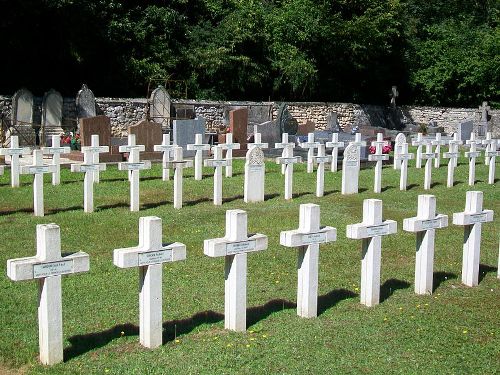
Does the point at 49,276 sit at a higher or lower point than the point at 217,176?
higher

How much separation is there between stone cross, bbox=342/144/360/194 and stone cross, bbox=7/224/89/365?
1170 cm

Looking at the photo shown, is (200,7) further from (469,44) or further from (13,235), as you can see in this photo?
(13,235)

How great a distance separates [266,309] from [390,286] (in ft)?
6.08

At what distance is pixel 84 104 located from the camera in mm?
28344

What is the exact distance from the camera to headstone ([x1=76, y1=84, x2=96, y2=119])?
28.1 meters

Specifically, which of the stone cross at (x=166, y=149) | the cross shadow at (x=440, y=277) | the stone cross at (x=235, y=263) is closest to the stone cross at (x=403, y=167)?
the stone cross at (x=166, y=149)

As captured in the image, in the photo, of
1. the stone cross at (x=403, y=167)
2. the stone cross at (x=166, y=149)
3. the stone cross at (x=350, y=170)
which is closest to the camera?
the stone cross at (x=166, y=149)

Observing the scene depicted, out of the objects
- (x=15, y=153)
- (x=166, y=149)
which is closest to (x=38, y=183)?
(x=15, y=153)

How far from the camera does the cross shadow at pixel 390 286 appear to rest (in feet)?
27.4

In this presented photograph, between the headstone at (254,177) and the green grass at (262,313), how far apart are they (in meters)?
2.20

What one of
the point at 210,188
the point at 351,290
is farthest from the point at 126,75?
the point at 351,290

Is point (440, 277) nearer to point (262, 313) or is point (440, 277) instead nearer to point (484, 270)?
point (484, 270)

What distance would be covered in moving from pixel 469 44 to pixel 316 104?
12.7 meters

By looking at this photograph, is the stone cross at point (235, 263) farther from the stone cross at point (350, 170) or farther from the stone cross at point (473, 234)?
the stone cross at point (350, 170)
